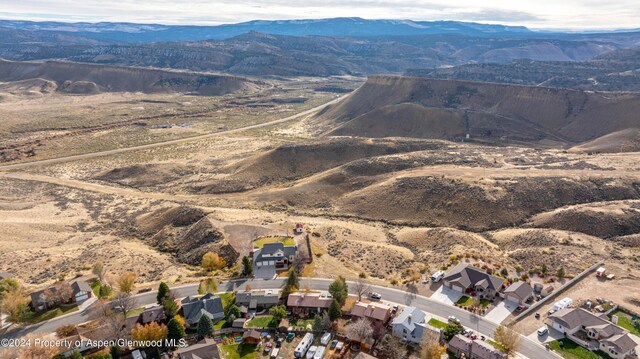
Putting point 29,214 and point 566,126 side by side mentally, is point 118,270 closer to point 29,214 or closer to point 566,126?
point 29,214

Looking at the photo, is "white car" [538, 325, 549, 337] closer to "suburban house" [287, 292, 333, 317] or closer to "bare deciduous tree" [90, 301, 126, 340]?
"suburban house" [287, 292, 333, 317]

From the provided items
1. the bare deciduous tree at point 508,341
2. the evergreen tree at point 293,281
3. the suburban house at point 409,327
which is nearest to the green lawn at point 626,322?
the bare deciduous tree at point 508,341

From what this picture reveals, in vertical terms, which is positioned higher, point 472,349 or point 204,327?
point 472,349

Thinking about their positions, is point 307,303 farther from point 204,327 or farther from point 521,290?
point 521,290

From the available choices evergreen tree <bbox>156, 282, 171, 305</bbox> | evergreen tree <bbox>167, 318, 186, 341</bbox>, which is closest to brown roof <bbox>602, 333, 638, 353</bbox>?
evergreen tree <bbox>167, 318, 186, 341</bbox>

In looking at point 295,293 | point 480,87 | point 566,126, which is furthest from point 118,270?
point 480,87

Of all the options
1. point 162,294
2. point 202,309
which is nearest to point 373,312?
point 202,309

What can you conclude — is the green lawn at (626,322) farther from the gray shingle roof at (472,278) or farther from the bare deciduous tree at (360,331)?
the bare deciduous tree at (360,331)

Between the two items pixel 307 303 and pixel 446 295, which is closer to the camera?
pixel 307 303
